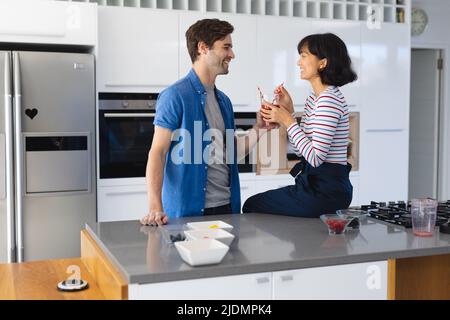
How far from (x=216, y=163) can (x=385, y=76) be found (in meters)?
2.62

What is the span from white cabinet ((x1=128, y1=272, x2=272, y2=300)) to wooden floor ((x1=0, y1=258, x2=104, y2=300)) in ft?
1.02

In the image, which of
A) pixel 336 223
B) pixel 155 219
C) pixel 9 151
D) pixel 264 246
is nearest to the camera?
pixel 264 246

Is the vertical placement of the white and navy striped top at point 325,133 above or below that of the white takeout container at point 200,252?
above

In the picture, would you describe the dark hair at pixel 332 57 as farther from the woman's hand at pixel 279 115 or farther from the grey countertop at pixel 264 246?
the grey countertop at pixel 264 246

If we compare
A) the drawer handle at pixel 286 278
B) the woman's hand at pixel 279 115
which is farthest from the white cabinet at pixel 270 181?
the drawer handle at pixel 286 278

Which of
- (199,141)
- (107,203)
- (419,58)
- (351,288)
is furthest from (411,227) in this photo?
(419,58)

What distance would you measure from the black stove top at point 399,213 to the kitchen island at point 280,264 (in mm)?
69

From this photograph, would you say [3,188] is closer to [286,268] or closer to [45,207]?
[45,207]

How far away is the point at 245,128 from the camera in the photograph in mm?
4488

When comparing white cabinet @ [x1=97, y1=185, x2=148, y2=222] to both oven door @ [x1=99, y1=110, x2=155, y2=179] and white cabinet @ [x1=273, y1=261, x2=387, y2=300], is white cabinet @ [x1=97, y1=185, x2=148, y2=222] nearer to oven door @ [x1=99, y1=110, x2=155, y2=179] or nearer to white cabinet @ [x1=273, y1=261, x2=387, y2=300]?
oven door @ [x1=99, y1=110, x2=155, y2=179]

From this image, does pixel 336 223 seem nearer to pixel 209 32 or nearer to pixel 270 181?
pixel 209 32

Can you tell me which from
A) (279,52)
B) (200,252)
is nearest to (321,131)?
(200,252)

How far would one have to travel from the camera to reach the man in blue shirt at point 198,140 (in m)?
2.56

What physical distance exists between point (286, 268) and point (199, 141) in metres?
0.86
